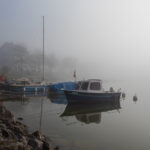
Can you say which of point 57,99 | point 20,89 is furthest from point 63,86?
point 20,89

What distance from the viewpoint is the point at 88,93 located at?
24.2 meters

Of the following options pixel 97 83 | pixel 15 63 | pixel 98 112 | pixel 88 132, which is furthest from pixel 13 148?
pixel 15 63

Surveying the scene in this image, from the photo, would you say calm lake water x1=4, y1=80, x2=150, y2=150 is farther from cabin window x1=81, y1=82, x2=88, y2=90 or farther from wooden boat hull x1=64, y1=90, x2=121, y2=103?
cabin window x1=81, y1=82, x2=88, y2=90

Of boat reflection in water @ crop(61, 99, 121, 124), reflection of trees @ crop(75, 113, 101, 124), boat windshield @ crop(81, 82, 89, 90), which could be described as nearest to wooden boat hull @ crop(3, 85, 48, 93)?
boat reflection in water @ crop(61, 99, 121, 124)

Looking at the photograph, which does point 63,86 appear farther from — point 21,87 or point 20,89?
point 20,89

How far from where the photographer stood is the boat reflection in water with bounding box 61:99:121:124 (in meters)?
19.1

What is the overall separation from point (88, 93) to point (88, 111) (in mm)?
2732

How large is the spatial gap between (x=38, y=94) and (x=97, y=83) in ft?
42.8

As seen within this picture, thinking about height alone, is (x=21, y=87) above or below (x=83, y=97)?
above

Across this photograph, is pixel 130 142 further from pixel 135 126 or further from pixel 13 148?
pixel 13 148

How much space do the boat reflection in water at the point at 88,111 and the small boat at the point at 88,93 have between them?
73 cm

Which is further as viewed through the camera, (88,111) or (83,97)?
(83,97)

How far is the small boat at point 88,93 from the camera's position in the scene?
951 inches

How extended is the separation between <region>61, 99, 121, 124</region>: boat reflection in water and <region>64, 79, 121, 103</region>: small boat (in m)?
0.73
